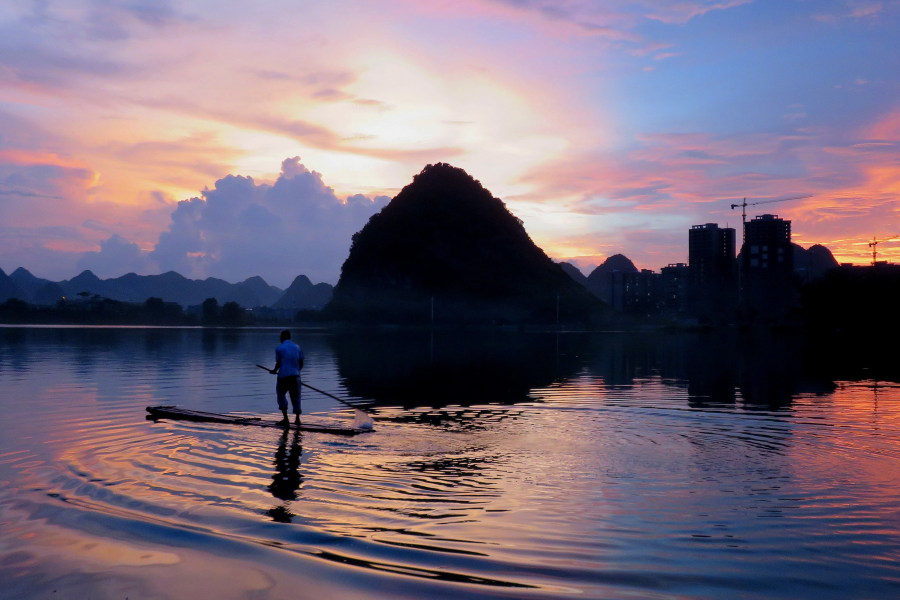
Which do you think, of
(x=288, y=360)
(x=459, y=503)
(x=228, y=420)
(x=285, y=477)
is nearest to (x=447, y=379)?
(x=288, y=360)

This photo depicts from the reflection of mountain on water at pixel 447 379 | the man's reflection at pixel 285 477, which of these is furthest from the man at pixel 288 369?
the reflection of mountain on water at pixel 447 379

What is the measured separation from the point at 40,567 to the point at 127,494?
262cm

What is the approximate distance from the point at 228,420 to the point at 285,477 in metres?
5.66

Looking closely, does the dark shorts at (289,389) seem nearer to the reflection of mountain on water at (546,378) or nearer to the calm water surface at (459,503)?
the calm water surface at (459,503)

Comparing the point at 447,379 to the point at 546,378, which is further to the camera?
the point at 546,378

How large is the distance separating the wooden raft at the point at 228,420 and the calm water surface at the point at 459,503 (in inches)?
15.1

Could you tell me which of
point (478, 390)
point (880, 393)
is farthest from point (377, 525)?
point (880, 393)

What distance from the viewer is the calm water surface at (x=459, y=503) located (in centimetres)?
630

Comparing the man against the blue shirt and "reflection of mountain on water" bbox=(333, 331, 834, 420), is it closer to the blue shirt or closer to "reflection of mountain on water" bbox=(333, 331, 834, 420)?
the blue shirt

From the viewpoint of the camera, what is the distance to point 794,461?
450 inches

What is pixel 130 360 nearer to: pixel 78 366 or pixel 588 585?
pixel 78 366

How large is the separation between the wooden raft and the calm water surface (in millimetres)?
384

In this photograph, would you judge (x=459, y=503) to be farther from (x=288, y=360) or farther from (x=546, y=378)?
(x=546, y=378)

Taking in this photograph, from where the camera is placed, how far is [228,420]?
15062 mm
